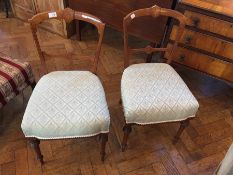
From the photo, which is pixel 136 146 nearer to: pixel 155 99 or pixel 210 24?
pixel 155 99

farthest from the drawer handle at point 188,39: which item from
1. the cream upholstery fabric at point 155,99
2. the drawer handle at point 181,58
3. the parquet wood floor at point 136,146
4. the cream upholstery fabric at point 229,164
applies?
the cream upholstery fabric at point 229,164

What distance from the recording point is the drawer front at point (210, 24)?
1.40 m

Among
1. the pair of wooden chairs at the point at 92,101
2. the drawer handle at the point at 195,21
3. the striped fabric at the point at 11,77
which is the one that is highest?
the drawer handle at the point at 195,21

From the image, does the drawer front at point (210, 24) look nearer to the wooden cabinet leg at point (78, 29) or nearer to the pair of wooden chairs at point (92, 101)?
the pair of wooden chairs at point (92, 101)

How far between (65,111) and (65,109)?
11mm

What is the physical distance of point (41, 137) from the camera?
3.69 ft

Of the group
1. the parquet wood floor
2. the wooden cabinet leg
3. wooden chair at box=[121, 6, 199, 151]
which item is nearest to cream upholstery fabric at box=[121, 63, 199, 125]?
wooden chair at box=[121, 6, 199, 151]

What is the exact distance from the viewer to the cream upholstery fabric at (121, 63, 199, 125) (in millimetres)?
1209

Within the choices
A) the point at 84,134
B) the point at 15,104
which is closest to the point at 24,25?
the point at 15,104

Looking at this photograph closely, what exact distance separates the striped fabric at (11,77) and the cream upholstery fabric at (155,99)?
632mm

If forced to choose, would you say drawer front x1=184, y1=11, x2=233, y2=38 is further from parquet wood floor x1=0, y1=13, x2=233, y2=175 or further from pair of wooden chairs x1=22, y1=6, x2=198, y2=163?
parquet wood floor x1=0, y1=13, x2=233, y2=175

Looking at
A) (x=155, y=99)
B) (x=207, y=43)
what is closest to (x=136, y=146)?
(x=155, y=99)

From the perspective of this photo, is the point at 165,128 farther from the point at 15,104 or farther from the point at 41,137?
the point at 15,104

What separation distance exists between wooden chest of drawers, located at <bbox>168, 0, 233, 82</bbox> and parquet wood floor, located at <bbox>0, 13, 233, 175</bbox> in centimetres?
34
